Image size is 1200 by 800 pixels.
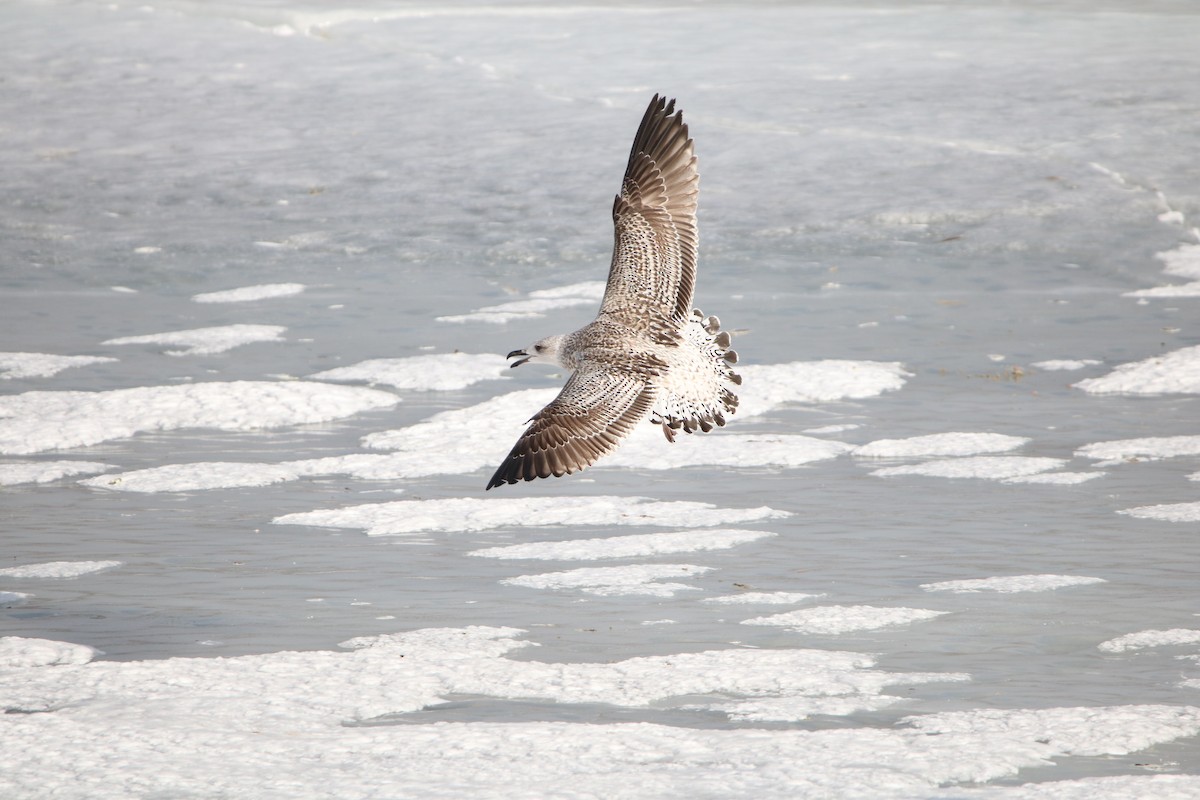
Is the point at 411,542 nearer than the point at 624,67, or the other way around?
the point at 411,542

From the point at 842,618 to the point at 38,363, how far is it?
8047 millimetres

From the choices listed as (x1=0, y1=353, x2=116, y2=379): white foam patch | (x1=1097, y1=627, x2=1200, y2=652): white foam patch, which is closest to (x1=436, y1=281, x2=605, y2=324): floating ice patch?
(x1=0, y1=353, x2=116, y2=379): white foam patch

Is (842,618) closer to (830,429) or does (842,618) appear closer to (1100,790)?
(1100,790)

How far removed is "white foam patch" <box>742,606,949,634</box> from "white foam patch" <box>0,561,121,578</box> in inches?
121

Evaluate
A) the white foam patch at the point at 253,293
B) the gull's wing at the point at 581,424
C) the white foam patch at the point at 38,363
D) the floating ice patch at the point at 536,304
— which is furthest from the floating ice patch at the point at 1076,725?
the white foam patch at the point at 253,293

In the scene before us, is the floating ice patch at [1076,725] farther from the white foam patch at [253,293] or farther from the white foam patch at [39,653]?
the white foam patch at [253,293]

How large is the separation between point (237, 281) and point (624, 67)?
844 cm

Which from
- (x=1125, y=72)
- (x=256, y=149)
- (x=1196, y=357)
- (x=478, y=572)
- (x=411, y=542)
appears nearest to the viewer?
(x=478, y=572)

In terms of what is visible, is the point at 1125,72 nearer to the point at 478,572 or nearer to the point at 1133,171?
the point at 1133,171

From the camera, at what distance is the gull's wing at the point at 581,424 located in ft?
23.4

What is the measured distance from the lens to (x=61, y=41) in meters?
25.8

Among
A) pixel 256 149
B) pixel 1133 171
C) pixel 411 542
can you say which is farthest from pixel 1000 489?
pixel 256 149

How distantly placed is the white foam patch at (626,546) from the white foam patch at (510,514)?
30 cm

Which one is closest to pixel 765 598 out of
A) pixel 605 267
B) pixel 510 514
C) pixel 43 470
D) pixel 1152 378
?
pixel 510 514
